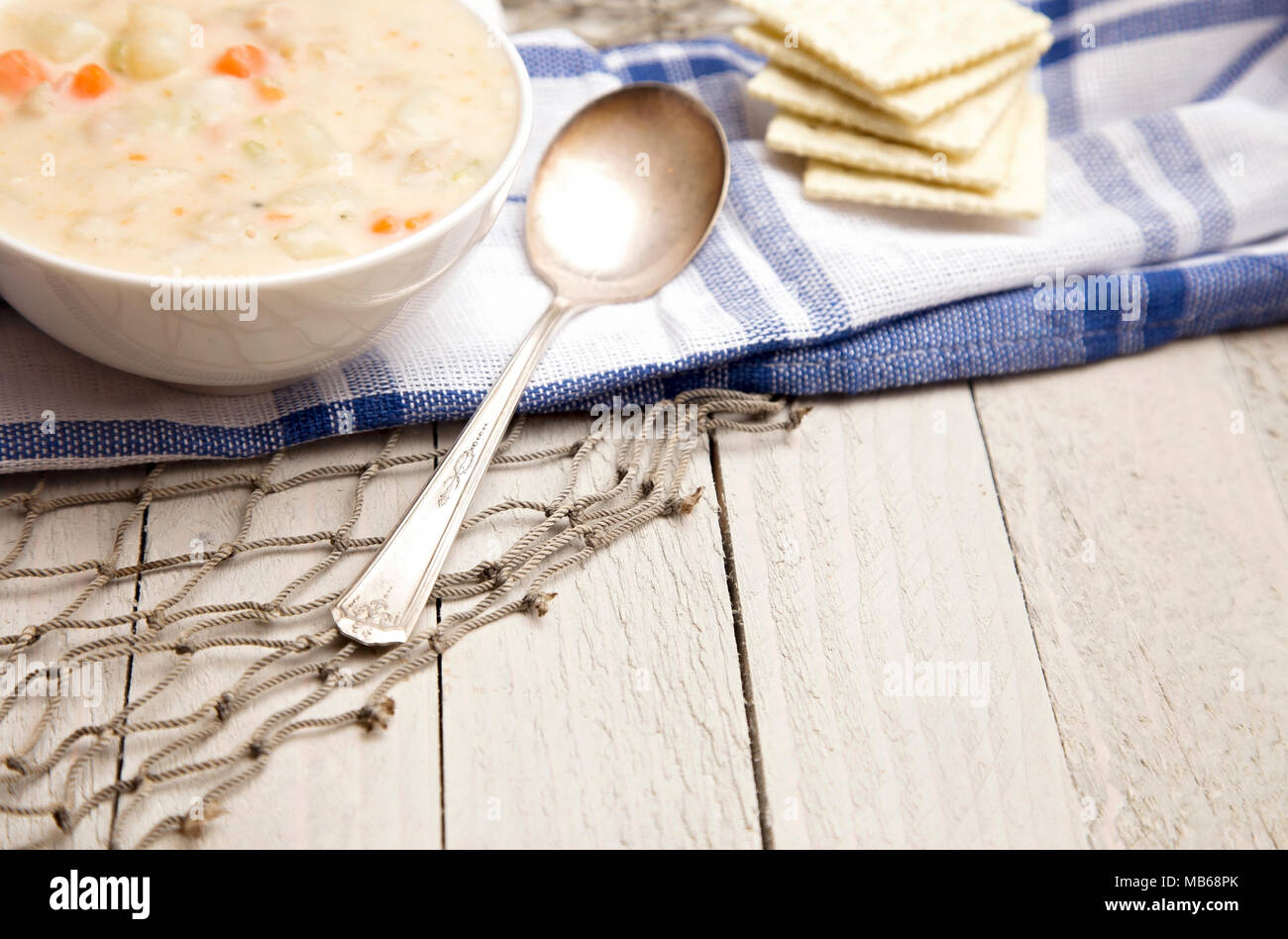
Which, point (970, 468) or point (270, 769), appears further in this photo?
point (970, 468)

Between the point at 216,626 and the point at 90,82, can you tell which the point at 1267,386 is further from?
the point at 90,82

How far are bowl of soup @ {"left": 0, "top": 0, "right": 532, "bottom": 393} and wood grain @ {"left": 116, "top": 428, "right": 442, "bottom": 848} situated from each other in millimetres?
163

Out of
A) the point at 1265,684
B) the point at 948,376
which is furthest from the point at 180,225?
the point at 1265,684

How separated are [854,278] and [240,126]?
0.88 metres

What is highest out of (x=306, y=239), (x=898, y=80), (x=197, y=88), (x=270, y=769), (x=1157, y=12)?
(x=1157, y=12)

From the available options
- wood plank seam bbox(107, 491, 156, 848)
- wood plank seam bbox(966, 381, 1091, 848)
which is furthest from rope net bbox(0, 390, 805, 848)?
wood plank seam bbox(966, 381, 1091, 848)

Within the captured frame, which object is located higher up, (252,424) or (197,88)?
(197,88)

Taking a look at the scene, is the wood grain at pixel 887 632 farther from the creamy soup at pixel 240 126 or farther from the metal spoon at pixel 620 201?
the creamy soup at pixel 240 126

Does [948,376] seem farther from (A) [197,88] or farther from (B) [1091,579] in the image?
(A) [197,88]

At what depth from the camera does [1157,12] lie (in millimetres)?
2242

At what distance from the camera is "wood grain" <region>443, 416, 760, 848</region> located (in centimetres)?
138

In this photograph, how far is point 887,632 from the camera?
155cm
